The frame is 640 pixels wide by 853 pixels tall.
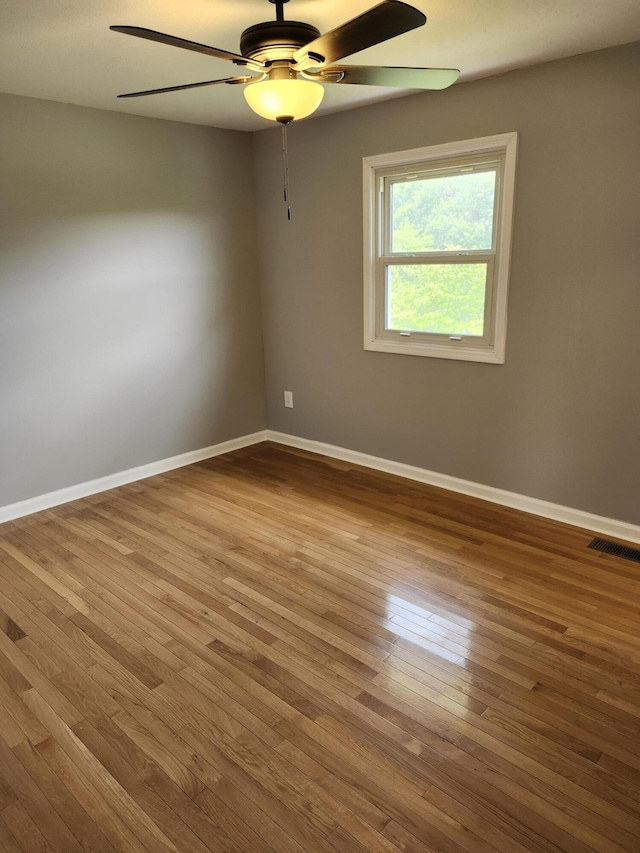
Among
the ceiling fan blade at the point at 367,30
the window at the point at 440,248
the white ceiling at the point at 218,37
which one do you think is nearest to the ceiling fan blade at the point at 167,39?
the ceiling fan blade at the point at 367,30

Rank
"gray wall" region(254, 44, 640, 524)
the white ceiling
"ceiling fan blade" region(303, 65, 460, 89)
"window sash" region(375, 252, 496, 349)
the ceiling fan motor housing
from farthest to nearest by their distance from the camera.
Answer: "window sash" region(375, 252, 496, 349) → "gray wall" region(254, 44, 640, 524) → the white ceiling → "ceiling fan blade" region(303, 65, 460, 89) → the ceiling fan motor housing

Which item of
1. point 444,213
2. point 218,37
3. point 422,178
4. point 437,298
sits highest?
point 218,37

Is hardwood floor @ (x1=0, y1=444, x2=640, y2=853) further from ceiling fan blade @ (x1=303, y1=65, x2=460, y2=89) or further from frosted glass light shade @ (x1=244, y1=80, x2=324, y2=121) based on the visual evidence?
ceiling fan blade @ (x1=303, y1=65, x2=460, y2=89)

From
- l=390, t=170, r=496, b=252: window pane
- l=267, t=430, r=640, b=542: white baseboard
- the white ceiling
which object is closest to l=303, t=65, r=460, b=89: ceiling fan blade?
the white ceiling

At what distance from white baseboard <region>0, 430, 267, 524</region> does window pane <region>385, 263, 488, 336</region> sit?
161 cm

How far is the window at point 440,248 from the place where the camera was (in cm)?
325

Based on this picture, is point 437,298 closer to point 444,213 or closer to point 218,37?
point 444,213

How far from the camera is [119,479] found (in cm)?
401

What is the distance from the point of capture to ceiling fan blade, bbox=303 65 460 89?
6.64 feet

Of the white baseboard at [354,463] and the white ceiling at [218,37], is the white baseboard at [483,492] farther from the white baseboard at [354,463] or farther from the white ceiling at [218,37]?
the white ceiling at [218,37]

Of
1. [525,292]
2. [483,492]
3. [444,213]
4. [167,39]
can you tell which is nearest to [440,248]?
[444,213]

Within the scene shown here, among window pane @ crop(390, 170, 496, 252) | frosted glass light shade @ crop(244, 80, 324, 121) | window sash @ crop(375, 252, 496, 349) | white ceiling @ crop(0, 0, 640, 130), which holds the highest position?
white ceiling @ crop(0, 0, 640, 130)

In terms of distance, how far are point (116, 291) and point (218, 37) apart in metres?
1.77

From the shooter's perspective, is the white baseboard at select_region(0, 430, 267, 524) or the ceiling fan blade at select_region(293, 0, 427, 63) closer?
the ceiling fan blade at select_region(293, 0, 427, 63)
